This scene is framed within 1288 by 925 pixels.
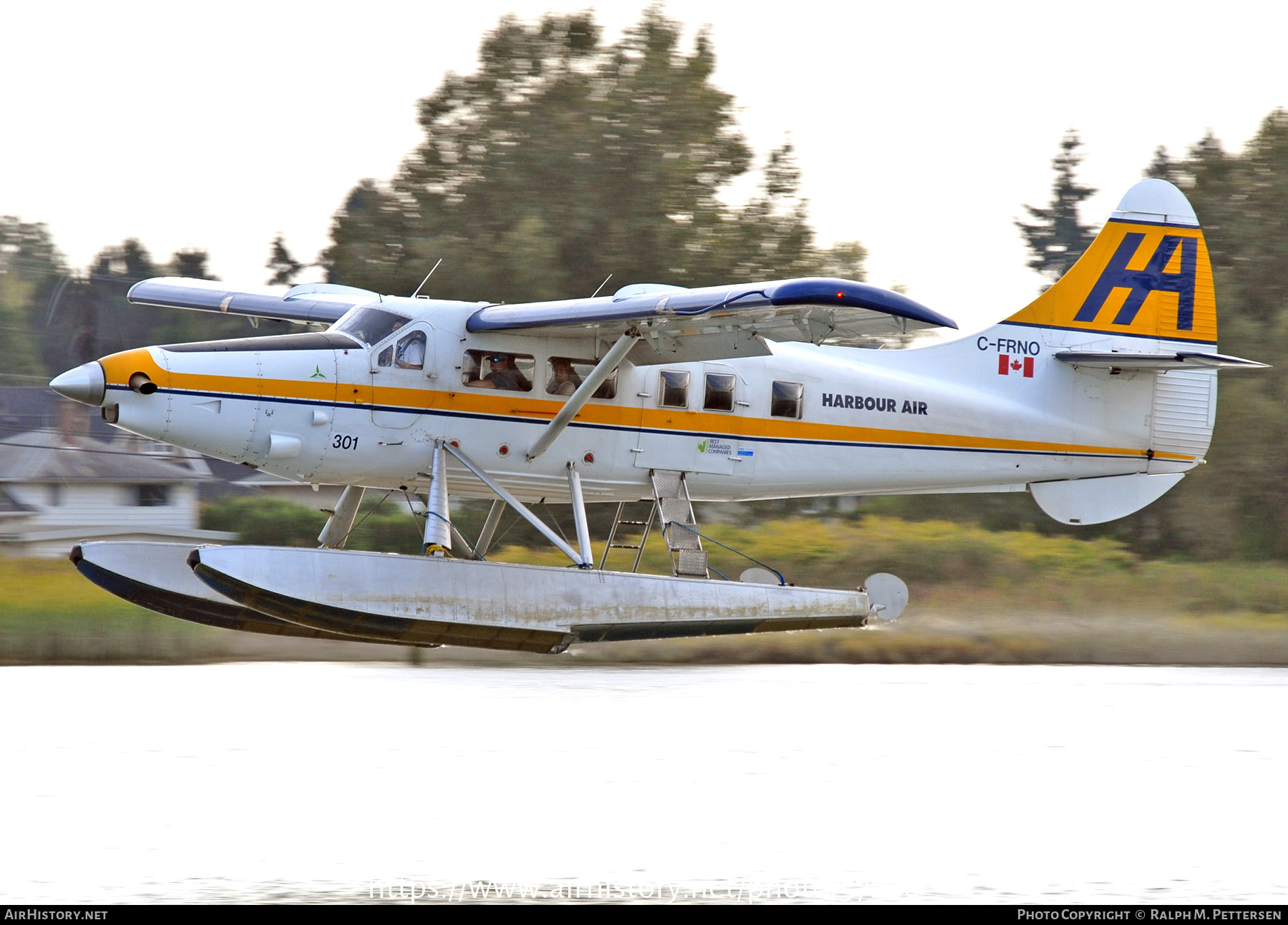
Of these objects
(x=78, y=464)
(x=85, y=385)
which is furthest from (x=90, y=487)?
(x=85, y=385)

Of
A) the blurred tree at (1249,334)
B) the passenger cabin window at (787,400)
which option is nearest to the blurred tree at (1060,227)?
the blurred tree at (1249,334)

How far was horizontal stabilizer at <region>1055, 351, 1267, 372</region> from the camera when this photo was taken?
11889mm

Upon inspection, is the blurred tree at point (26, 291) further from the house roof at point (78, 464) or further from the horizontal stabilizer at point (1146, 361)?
the horizontal stabilizer at point (1146, 361)

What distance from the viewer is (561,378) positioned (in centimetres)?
1084

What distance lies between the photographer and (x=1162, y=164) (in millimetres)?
28203

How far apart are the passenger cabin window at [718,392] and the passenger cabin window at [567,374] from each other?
933 millimetres

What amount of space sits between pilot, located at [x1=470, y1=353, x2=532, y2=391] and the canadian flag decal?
4621 millimetres

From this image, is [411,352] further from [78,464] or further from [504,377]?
[78,464]

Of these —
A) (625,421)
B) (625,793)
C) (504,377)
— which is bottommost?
(625,793)

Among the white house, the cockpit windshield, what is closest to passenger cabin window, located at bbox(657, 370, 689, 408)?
the cockpit windshield

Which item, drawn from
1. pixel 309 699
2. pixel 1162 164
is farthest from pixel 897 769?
pixel 1162 164

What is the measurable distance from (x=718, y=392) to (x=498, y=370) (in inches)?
76.3

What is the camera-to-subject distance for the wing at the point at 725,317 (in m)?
8.47

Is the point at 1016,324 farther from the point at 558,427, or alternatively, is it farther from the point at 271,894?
the point at 271,894
